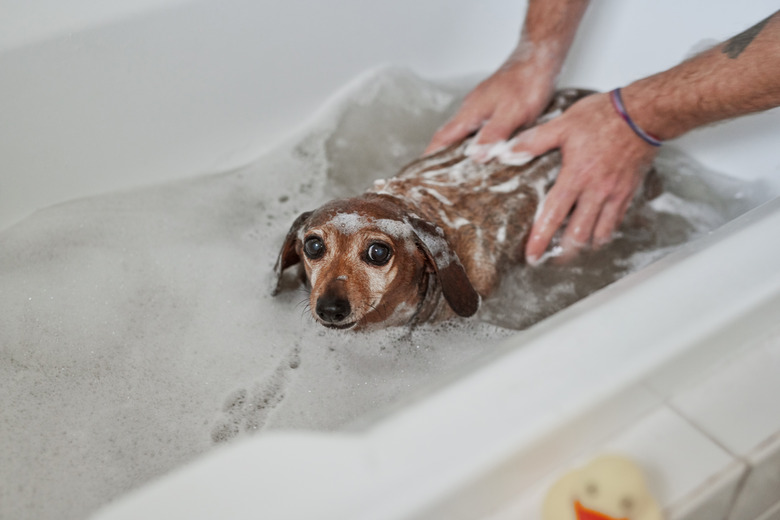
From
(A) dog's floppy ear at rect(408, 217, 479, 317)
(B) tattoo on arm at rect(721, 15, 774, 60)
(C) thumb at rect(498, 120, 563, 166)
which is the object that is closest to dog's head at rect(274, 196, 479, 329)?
(A) dog's floppy ear at rect(408, 217, 479, 317)

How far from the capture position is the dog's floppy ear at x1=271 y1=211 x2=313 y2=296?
1997 mm

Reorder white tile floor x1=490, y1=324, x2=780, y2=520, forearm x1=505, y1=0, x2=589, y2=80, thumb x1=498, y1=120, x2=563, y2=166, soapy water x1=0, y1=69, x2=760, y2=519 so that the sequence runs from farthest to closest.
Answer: forearm x1=505, y1=0, x2=589, y2=80 → thumb x1=498, y1=120, x2=563, y2=166 → soapy water x1=0, y1=69, x2=760, y2=519 → white tile floor x1=490, y1=324, x2=780, y2=520

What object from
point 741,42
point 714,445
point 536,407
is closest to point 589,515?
point 536,407

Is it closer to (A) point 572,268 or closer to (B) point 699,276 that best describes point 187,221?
(A) point 572,268

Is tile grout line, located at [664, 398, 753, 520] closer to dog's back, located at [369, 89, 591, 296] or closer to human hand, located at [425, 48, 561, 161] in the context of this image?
dog's back, located at [369, 89, 591, 296]

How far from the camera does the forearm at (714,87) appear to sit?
1820 mm

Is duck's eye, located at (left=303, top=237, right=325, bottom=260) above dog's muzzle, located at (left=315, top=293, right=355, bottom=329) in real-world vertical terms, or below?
above

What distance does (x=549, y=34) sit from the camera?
2.45 metres

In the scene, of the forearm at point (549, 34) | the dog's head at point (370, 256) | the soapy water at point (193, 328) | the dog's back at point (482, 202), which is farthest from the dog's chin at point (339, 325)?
the forearm at point (549, 34)

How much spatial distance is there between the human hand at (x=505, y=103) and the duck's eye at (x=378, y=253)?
625mm

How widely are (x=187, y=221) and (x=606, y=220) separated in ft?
4.80

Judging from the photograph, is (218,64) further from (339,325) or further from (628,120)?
(628,120)

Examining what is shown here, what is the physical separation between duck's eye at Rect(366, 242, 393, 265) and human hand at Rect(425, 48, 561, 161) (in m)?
0.62

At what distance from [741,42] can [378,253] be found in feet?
3.94
